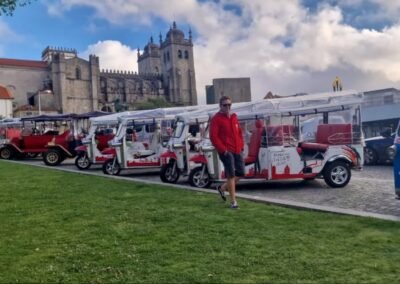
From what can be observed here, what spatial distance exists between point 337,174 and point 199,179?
355 cm

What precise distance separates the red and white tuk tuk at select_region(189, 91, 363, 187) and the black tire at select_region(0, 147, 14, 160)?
654 inches

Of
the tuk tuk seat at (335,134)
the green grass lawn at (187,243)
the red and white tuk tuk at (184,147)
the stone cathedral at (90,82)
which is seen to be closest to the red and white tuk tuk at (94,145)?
the red and white tuk tuk at (184,147)

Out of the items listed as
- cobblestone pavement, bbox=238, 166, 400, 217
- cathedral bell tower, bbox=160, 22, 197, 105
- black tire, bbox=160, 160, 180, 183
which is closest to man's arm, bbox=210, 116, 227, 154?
cobblestone pavement, bbox=238, 166, 400, 217

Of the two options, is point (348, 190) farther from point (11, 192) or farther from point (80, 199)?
point (11, 192)

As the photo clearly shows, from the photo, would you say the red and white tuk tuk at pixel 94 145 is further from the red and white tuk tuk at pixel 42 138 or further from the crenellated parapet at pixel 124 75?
the crenellated parapet at pixel 124 75

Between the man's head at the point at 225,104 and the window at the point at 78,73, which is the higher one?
the window at the point at 78,73

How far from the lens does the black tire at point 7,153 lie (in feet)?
86.3

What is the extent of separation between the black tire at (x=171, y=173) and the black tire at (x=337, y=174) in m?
4.27

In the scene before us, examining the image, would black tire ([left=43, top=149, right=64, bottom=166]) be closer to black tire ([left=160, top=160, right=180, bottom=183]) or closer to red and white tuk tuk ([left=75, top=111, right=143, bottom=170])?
red and white tuk tuk ([left=75, top=111, right=143, bottom=170])

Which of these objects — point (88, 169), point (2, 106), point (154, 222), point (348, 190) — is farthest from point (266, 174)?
point (2, 106)

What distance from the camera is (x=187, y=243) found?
6.01 meters

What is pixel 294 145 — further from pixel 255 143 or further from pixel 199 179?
pixel 199 179

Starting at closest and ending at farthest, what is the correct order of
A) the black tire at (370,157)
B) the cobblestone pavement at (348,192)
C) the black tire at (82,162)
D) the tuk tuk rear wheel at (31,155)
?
the cobblestone pavement at (348,192)
the black tire at (370,157)
the black tire at (82,162)
the tuk tuk rear wheel at (31,155)

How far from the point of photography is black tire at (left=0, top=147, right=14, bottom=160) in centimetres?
2631
